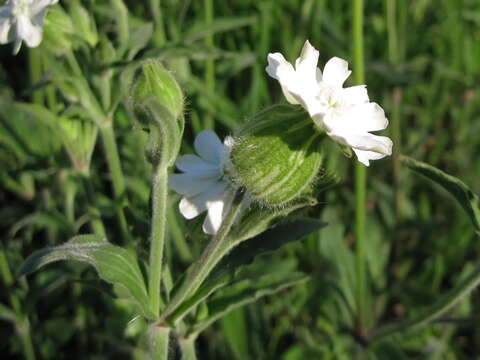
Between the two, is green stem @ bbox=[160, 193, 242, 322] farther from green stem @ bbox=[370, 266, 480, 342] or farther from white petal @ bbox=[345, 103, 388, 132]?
green stem @ bbox=[370, 266, 480, 342]

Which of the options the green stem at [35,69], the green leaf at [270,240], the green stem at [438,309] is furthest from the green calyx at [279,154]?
the green stem at [35,69]

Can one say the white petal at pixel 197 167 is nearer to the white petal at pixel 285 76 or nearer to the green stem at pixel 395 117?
the white petal at pixel 285 76

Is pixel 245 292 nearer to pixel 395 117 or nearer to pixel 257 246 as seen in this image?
pixel 257 246

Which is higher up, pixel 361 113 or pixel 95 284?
pixel 361 113

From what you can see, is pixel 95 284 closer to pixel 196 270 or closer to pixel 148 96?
pixel 196 270

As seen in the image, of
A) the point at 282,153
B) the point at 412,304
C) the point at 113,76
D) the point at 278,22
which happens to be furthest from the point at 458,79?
the point at 282,153

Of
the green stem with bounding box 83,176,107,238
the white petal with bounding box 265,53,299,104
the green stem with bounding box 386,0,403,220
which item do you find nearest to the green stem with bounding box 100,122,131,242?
the green stem with bounding box 83,176,107,238

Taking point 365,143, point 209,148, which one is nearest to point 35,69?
point 209,148
